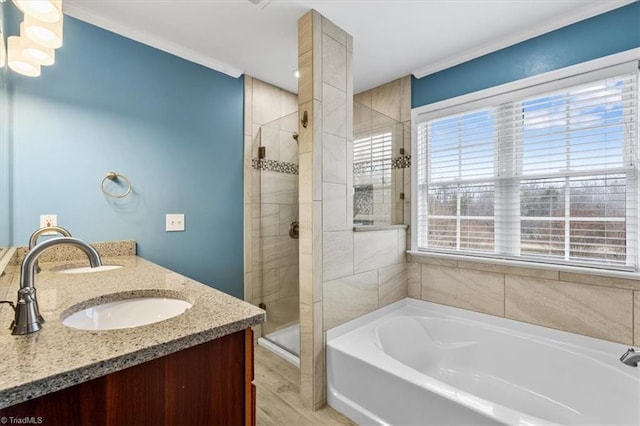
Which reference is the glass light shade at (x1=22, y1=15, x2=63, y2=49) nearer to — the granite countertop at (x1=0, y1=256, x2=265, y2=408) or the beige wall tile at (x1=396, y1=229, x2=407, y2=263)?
the granite countertop at (x1=0, y1=256, x2=265, y2=408)

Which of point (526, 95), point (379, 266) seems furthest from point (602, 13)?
point (379, 266)

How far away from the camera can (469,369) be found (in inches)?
80.4

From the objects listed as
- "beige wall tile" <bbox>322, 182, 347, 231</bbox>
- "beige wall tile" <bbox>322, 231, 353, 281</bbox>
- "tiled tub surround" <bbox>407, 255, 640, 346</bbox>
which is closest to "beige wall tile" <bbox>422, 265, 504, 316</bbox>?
"tiled tub surround" <bbox>407, 255, 640, 346</bbox>

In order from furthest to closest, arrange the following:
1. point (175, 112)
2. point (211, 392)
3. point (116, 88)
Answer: point (175, 112) → point (116, 88) → point (211, 392)

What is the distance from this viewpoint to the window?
5.62 ft

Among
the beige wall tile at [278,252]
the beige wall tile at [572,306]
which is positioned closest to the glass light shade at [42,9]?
the beige wall tile at [278,252]

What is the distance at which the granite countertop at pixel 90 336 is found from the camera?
0.56 meters

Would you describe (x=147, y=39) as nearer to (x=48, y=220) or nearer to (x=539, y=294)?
(x=48, y=220)

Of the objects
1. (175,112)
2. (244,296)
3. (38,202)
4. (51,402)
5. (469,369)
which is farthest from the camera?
(244,296)

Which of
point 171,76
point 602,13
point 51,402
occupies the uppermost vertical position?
point 602,13

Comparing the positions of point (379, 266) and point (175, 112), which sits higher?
point (175, 112)

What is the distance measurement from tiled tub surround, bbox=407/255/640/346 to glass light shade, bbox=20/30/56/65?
2.72m

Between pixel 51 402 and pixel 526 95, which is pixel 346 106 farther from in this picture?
pixel 51 402

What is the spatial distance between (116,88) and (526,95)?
2827 mm
